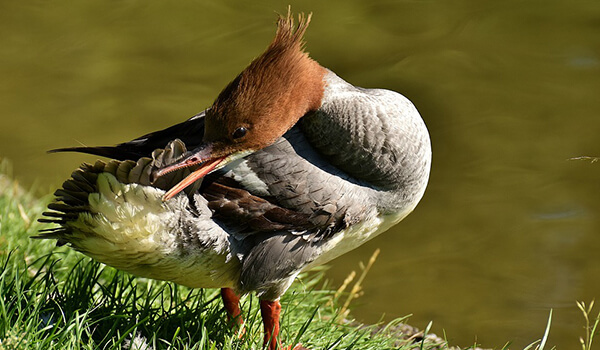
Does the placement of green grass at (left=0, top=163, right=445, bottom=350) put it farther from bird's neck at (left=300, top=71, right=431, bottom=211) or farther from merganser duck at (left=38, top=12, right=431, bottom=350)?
bird's neck at (left=300, top=71, right=431, bottom=211)

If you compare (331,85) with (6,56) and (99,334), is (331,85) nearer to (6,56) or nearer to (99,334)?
(99,334)

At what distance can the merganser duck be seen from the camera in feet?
9.76

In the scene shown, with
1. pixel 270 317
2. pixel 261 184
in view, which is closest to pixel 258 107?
pixel 261 184

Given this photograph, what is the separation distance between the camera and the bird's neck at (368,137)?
10.6 feet

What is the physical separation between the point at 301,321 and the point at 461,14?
4.62 m

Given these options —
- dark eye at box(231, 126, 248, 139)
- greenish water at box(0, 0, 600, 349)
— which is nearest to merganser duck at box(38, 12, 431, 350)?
dark eye at box(231, 126, 248, 139)

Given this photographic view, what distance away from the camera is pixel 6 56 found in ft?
28.5

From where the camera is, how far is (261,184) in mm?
3150

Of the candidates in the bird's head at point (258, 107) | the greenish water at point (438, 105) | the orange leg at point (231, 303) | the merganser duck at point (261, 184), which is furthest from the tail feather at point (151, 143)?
the greenish water at point (438, 105)

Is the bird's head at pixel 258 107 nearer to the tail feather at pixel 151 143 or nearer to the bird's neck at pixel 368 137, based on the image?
the bird's neck at pixel 368 137

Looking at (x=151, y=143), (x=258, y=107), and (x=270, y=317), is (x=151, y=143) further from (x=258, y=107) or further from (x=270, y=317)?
(x=270, y=317)

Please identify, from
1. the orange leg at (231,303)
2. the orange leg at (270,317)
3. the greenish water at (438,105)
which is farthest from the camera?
the greenish water at (438,105)

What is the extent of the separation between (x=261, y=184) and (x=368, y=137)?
456mm

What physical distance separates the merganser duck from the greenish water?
2.38 m
